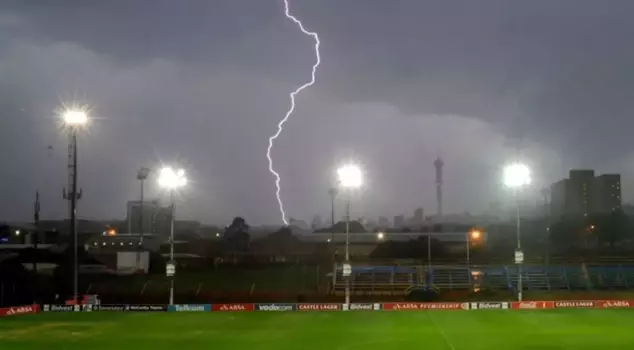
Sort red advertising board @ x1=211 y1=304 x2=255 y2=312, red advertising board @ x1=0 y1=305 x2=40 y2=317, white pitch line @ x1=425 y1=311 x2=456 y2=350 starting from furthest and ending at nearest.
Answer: red advertising board @ x1=211 y1=304 x2=255 y2=312
red advertising board @ x1=0 y1=305 x2=40 y2=317
white pitch line @ x1=425 y1=311 x2=456 y2=350

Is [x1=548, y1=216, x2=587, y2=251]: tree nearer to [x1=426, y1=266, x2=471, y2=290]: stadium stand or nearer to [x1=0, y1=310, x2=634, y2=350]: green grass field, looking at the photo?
[x1=426, y1=266, x2=471, y2=290]: stadium stand

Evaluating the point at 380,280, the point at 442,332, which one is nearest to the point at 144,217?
the point at 380,280

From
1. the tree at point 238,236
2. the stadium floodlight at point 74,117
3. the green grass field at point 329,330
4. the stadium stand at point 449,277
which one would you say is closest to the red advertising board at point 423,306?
the green grass field at point 329,330

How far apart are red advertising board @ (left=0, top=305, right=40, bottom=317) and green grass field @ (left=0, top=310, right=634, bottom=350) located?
135 centimetres

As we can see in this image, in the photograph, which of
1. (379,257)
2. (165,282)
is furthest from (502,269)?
(165,282)

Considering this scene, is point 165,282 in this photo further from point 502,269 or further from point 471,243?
point 471,243

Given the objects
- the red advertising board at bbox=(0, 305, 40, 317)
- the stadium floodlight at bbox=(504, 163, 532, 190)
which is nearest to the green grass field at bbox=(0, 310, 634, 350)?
the red advertising board at bbox=(0, 305, 40, 317)

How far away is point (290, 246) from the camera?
77438 mm

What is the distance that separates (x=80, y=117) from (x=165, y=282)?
18.2 m

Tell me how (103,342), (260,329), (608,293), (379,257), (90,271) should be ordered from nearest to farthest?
(103,342) → (260,329) → (608,293) → (90,271) → (379,257)

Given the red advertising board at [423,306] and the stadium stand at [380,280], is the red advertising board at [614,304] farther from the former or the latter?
the stadium stand at [380,280]

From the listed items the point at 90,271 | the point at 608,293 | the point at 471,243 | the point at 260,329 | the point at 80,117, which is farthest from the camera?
the point at 471,243

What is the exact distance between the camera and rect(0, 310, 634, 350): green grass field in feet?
77.8

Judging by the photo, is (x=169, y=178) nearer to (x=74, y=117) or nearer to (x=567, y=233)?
(x=74, y=117)
